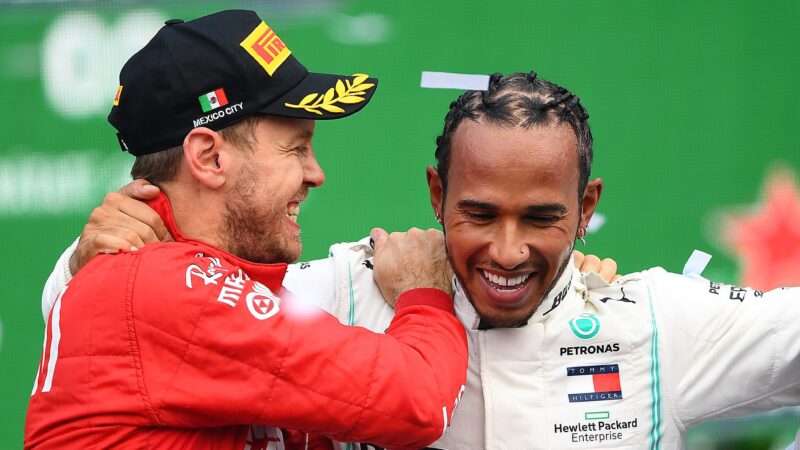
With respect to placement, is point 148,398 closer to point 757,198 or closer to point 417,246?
point 417,246

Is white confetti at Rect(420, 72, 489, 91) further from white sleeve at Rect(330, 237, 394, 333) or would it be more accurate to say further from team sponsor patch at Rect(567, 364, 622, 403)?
team sponsor patch at Rect(567, 364, 622, 403)

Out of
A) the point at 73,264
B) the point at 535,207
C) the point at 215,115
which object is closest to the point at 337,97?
the point at 215,115

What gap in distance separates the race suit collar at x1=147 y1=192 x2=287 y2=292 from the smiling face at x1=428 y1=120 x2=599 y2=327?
326 mm

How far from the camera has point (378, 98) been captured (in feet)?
9.74

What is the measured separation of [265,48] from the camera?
6.21 ft

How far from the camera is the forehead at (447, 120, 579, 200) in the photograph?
5.72ft

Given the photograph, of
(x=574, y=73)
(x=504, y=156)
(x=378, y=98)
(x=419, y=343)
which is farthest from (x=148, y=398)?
(x=574, y=73)

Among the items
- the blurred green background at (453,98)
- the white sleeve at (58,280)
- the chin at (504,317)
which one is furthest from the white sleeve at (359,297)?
the blurred green background at (453,98)

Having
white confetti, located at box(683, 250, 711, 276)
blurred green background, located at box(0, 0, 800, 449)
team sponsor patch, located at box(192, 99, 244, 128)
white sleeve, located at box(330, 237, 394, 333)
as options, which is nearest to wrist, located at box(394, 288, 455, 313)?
white sleeve, located at box(330, 237, 394, 333)

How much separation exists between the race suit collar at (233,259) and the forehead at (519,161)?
38 centimetres

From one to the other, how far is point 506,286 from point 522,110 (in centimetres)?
32

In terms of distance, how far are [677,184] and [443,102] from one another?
0.73 m

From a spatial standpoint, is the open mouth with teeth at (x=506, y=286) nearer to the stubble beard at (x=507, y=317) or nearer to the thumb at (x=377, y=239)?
the stubble beard at (x=507, y=317)

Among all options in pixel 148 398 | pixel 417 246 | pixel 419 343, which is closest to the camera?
pixel 148 398
